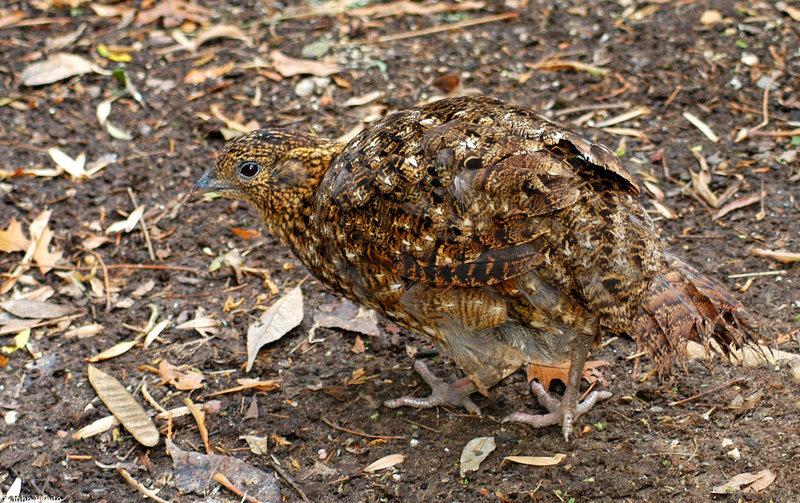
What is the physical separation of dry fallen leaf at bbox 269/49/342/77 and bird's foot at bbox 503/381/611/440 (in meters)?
3.67

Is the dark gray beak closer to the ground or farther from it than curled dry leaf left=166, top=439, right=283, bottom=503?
farther from it

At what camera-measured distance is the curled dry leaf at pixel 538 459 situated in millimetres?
4062

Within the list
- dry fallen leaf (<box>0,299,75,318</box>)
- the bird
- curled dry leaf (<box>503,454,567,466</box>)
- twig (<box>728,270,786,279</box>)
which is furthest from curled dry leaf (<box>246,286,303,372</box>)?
twig (<box>728,270,786,279</box>)

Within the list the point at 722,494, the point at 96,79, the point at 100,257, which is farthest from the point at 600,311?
the point at 96,79

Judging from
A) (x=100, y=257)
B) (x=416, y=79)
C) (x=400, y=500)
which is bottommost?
(x=400, y=500)

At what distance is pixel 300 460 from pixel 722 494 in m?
2.17

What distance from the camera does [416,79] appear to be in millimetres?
6691

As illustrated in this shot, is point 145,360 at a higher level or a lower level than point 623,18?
lower

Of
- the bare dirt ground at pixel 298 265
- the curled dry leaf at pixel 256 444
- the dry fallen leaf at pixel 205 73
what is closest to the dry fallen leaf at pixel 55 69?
the bare dirt ground at pixel 298 265

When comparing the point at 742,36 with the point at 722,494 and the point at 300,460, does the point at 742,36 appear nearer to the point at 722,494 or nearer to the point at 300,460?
the point at 722,494

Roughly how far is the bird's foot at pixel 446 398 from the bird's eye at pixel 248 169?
5.08ft

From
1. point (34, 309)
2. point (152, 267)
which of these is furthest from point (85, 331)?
point (152, 267)

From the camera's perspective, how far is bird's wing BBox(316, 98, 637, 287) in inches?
141

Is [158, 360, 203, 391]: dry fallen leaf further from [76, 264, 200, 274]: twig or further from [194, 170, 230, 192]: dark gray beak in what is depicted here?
[194, 170, 230, 192]: dark gray beak
